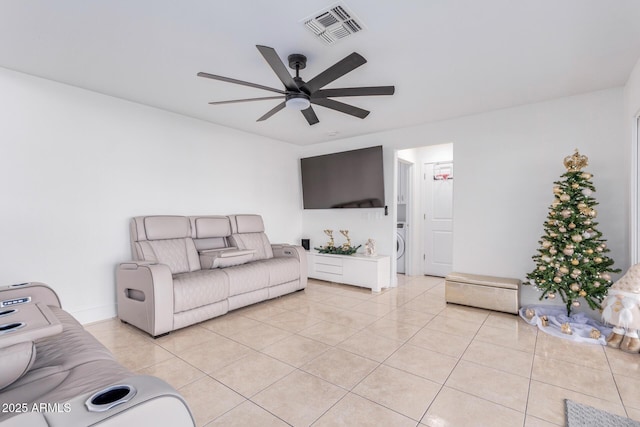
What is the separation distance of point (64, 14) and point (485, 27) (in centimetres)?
283

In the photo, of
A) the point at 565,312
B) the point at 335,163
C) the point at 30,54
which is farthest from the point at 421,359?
the point at 30,54

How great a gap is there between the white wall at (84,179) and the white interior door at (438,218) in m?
3.68

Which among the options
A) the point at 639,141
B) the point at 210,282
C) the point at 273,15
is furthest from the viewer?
the point at 210,282

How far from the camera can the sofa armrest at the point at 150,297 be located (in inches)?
108

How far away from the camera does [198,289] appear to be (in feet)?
9.99

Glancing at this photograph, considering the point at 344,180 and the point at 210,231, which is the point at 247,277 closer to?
the point at 210,231

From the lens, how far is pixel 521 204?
11.9ft

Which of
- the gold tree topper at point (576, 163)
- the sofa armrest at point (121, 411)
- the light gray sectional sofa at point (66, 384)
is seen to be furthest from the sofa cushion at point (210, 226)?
the gold tree topper at point (576, 163)

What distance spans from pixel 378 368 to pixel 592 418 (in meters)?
1.23

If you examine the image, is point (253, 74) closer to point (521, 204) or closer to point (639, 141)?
point (521, 204)

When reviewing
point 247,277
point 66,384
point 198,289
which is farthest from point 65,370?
point 247,277

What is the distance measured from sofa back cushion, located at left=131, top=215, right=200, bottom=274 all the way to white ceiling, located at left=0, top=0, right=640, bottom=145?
1.43m

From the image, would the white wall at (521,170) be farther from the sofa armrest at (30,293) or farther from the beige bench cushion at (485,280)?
the sofa armrest at (30,293)

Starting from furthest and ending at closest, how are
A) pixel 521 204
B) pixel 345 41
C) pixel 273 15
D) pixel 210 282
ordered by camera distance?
pixel 521 204 → pixel 210 282 → pixel 345 41 → pixel 273 15
